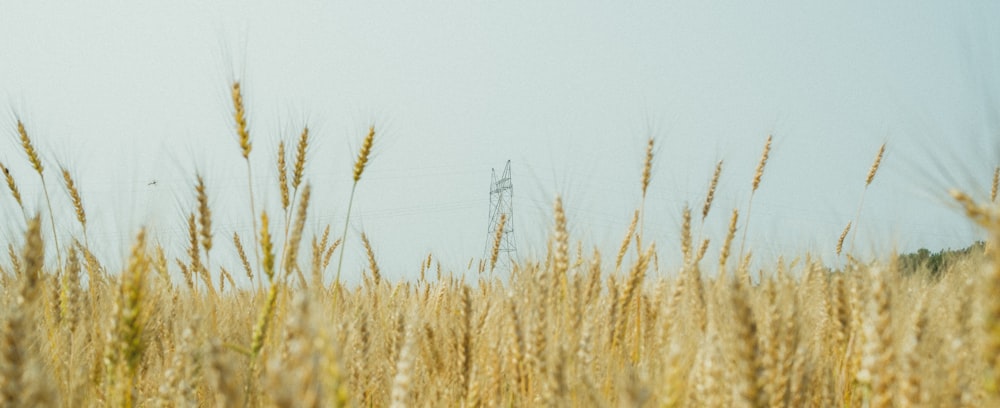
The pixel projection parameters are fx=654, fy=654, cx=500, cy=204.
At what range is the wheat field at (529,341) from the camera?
45.4 inches

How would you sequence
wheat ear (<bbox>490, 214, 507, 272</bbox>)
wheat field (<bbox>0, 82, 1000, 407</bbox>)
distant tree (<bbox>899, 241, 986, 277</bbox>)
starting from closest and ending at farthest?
wheat field (<bbox>0, 82, 1000, 407</bbox>) → distant tree (<bbox>899, 241, 986, 277</bbox>) → wheat ear (<bbox>490, 214, 507, 272</bbox>)

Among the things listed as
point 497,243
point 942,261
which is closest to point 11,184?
point 497,243

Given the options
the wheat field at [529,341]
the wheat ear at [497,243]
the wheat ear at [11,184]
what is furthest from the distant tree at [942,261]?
the wheat ear at [11,184]

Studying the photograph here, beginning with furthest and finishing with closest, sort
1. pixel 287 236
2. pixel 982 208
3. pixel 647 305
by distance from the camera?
pixel 647 305
pixel 287 236
pixel 982 208

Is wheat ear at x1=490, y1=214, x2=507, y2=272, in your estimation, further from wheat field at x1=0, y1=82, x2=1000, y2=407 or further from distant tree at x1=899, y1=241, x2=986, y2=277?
distant tree at x1=899, y1=241, x2=986, y2=277

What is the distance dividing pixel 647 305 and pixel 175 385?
1.98m

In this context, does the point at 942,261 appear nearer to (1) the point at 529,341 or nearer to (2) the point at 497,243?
(2) the point at 497,243

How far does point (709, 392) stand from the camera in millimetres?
1461

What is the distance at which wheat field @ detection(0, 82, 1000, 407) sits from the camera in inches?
45.4

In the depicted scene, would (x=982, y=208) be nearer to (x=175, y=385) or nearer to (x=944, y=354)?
(x=944, y=354)

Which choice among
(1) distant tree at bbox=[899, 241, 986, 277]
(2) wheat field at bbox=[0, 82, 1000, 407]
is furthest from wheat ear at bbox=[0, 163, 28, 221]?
(1) distant tree at bbox=[899, 241, 986, 277]

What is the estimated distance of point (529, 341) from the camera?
72.9 inches

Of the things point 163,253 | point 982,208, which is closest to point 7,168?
point 163,253

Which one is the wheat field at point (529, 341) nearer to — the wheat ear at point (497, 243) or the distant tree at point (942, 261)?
the distant tree at point (942, 261)
